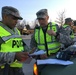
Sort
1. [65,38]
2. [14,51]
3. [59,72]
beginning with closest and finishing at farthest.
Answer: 1. [59,72]
2. [14,51]
3. [65,38]

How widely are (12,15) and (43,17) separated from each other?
3.75 feet

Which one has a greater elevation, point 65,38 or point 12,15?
point 12,15

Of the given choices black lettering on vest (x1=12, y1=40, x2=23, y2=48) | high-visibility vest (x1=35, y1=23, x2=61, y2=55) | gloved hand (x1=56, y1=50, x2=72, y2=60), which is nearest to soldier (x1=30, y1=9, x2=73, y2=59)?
high-visibility vest (x1=35, y1=23, x2=61, y2=55)

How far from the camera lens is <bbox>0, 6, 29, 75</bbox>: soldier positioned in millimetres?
3223

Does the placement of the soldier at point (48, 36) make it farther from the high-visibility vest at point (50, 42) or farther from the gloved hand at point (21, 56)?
the gloved hand at point (21, 56)

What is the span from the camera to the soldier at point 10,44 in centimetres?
322

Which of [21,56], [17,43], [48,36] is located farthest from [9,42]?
[48,36]

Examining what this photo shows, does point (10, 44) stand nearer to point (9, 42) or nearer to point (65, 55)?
point (9, 42)

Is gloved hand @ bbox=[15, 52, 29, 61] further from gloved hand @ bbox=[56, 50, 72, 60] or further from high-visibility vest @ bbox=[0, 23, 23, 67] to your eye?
gloved hand @ bbox=[56, 50, 72, 60]

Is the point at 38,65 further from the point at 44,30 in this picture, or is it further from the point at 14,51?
the point at 44,30

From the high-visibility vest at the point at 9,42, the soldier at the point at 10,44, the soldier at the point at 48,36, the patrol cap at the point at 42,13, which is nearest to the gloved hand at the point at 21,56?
the soldier at the point at 10,44

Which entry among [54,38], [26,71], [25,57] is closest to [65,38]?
[54,38]

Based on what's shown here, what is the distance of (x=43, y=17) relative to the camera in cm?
451

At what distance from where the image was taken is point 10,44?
337 cm
